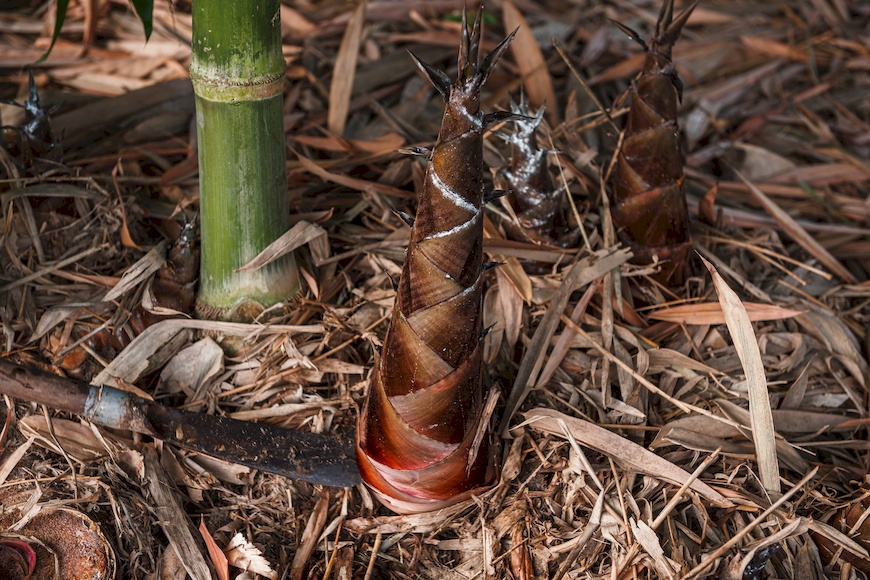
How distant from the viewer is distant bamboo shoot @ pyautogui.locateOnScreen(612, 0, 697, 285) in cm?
149

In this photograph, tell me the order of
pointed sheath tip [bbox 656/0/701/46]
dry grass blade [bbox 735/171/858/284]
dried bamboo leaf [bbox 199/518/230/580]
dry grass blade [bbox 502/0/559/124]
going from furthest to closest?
dry grass blade [bbox 502/0/559/124] < dry grass blade [bbox 735/171/858/284] < pointed sheath tip [bbox 656/0/701/46] < dried bamboo leaf [bbox 199/518/230/580]

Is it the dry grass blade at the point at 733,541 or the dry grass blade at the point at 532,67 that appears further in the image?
the dry grass blade at the point at 532,67

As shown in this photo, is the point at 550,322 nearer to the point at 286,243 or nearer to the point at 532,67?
the point at 286,243

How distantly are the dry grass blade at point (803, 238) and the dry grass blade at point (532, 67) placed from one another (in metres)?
0.55

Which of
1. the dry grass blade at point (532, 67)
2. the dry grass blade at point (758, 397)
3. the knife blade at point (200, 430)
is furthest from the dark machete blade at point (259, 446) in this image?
the dry grass blade at point (532, 67)

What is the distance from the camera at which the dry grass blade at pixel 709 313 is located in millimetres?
1568

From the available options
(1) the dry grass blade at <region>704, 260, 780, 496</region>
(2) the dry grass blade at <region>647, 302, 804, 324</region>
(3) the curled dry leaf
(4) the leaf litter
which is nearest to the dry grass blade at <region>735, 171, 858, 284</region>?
(4) the leaf litter

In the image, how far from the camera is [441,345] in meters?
1.19

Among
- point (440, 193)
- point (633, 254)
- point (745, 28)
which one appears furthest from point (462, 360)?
point (745, 28)

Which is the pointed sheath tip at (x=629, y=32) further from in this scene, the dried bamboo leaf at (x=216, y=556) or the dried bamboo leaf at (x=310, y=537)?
the dried bamboo leaf at (x=216, y=556)

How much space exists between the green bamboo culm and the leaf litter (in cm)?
6

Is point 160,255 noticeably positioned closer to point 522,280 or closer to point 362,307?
point 362,307

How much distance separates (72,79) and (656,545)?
1.86 m

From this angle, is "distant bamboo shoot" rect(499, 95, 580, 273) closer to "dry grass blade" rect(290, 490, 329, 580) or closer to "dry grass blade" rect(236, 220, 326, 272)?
"dry grass blade" rect(236, 220, 326, 272)
